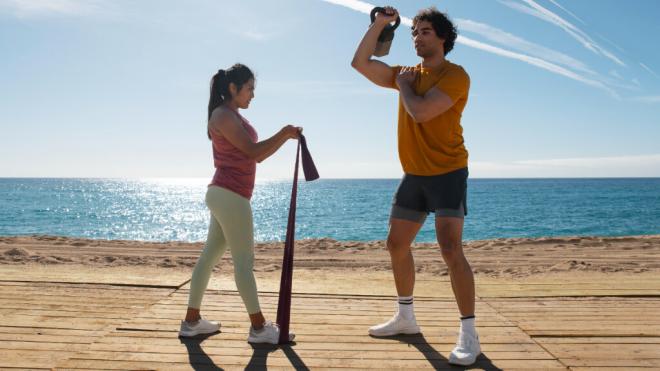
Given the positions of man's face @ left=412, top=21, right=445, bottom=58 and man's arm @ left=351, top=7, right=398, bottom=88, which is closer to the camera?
man's face @ left=412, top=21, right=445, bottom=58

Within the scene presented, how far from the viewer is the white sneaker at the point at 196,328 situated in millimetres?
3264

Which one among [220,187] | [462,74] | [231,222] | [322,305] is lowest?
[322,305]

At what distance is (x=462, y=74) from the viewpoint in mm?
3018

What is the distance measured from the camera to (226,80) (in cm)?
332

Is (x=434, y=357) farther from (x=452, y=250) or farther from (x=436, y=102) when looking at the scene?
(x=436, y=102)

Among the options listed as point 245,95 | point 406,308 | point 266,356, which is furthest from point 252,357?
point 245,95

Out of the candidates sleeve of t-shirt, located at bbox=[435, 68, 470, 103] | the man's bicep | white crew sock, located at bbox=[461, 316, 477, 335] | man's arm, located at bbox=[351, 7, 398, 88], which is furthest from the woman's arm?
white crew sock, located at bbox=[461, 316, 477, 335]

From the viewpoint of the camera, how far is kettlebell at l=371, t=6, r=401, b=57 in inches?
132

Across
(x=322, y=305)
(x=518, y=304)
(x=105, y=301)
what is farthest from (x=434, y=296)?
(x=105, y=301)

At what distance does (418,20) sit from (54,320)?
10.8 feet

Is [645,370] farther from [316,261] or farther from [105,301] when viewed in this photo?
[316,261]

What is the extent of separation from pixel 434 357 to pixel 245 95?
6.64ft

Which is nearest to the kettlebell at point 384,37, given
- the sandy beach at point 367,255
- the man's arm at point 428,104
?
the man's arm at point 428,104

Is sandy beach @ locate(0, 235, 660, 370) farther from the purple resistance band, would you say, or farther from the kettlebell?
the kettlebell
